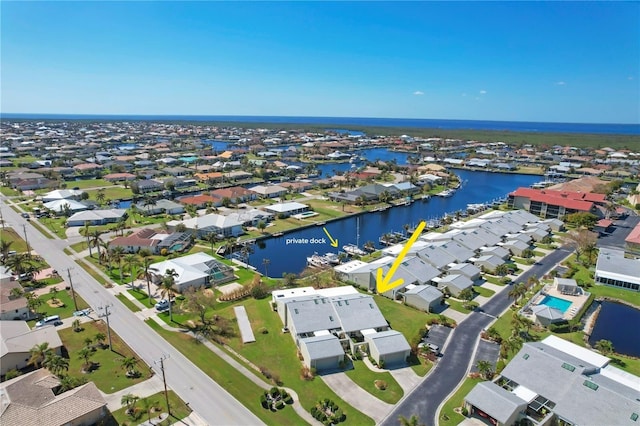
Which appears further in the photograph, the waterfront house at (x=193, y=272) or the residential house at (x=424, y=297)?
the waterfront house at (x=193, y=272)

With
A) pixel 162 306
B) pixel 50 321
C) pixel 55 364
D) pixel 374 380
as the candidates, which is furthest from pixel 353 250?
pixel 55 364

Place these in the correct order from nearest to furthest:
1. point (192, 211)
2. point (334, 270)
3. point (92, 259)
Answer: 1. point (334, 270)
2. point (92, 259)
3. point (192, 211)

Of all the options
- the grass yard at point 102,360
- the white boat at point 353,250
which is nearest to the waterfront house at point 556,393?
the grass yard at point 102,360

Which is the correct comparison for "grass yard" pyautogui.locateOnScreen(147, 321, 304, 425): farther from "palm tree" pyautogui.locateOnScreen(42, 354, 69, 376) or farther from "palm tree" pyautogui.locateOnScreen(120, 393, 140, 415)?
"palm tree" pyautogui.locateOnScreen(42, 354, 69, 376)

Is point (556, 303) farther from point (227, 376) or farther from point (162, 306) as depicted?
point (162, 306)

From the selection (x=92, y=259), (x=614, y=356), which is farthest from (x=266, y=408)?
(x=92, y=259)

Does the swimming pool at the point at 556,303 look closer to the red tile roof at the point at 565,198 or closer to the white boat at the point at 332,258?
the white boat at the point at 332,258

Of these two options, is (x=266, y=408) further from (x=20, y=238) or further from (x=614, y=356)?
(x=20, y=238)
